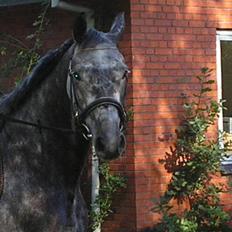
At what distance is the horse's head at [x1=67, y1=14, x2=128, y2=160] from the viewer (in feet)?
11.7

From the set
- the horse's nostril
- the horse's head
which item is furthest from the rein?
the horse's nostril

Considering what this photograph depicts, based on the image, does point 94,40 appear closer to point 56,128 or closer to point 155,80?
point 56,128

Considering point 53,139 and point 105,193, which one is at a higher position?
point 53,139

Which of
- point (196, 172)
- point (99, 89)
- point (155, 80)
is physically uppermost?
point (155, 80)

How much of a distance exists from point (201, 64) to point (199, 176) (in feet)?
4.54

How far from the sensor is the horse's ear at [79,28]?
12.7ft

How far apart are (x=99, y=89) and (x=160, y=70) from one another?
4237 mm

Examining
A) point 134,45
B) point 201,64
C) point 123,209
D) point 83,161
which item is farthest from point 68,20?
point 83,161

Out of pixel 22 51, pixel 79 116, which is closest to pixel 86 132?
pixel 79 116

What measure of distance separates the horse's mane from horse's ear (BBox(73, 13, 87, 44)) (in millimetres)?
176

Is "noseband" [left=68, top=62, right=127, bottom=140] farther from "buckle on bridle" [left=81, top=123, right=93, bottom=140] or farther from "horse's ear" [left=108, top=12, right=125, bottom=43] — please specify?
"horse's ear" [left=108, top=12, right=125, bottom=43]

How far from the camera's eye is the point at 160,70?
7859 millimetres

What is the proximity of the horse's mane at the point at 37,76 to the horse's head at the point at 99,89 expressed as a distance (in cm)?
21

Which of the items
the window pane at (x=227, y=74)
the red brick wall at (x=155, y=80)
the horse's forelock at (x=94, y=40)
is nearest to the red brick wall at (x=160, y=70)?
the red brick wall at (x=155, y=80)
